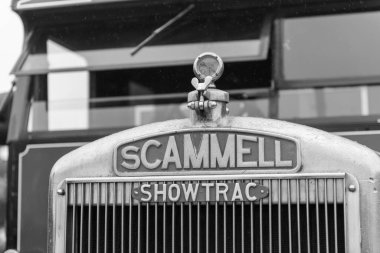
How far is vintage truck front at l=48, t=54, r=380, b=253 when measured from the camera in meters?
2.74

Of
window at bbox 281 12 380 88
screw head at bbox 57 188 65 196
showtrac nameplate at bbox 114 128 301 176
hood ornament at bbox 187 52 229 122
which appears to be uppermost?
window at bbox 281 12 380 88

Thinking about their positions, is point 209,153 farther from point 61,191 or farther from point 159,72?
point 159,72

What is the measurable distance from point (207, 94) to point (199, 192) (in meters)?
0.34

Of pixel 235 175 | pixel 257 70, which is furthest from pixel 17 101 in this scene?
pixel 235 175

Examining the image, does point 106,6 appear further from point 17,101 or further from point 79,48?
point 17,101

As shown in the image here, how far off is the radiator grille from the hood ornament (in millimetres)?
301

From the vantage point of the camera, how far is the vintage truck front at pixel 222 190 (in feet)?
8.99

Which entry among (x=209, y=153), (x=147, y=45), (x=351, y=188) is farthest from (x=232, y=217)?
(x=147, y=45)

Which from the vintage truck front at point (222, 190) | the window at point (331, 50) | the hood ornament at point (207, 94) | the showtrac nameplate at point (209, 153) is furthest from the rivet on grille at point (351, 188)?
the window at point (331, 50)

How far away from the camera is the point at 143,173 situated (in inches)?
114

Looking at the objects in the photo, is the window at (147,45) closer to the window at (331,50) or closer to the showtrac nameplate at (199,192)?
the window at (331,50)

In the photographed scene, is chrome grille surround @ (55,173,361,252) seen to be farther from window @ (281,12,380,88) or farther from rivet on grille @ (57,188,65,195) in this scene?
window @ (281,12,380,88)

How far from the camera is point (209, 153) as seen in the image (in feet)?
9.33

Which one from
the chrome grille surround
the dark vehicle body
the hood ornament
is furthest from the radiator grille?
the dark vehicle body
